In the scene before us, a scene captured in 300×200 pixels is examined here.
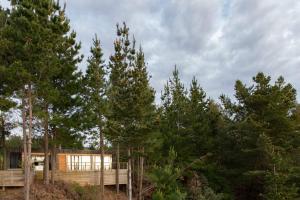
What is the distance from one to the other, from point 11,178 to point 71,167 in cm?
1012

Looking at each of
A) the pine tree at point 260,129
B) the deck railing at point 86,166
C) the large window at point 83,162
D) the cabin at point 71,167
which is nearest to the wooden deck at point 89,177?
the cabin at point 71,167

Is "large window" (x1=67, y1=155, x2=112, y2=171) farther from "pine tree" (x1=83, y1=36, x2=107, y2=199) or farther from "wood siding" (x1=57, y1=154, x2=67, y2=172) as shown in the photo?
"pine tree" (x1=83, y1=36, x2=107, y2=199)

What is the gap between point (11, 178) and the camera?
92.6 ft

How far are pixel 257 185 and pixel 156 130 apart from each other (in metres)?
11.1

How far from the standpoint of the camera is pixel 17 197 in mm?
26125

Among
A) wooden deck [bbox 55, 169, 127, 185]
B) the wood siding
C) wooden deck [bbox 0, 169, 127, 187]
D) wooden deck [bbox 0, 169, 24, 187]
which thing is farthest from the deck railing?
wooden deck [bbox 0, 169, 24, 187]

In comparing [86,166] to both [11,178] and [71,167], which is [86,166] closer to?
[71,167]

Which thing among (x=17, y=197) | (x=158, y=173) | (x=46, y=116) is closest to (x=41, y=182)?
(x=17, y=197)

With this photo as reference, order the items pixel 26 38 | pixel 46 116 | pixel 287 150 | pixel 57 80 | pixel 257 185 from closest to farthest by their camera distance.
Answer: pixel 26 38, pixel 46 116, pixel 57 80, pixel 287 150, pixel 257 185

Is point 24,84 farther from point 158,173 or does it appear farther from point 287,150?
point 287,150

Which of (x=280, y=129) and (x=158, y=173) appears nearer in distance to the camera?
(x=158, y=173)

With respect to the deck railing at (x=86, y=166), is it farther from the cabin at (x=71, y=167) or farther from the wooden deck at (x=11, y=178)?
the wooden deck at (x=11, y=178)

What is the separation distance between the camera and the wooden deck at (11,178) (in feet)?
91.3

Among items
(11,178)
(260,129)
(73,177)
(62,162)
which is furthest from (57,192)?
(260,129)
